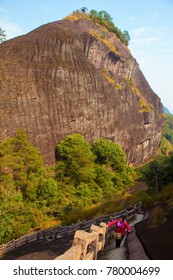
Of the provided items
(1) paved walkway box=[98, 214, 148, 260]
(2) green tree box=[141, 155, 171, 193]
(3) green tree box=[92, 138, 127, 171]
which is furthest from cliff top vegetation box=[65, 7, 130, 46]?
(1) paved walkway box=[98, 214, 148, 260]

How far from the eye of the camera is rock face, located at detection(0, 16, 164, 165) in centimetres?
3067

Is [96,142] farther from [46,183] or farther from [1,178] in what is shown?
[1,178]

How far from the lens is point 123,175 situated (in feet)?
126

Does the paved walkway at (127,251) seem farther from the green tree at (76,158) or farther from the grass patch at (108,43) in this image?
the grass patch at (108,43)

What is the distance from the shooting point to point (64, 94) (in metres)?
36.3

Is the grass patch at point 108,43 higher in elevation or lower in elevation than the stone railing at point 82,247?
higher

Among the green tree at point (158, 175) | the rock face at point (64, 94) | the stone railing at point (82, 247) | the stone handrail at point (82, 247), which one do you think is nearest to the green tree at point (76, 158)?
the rock face at point (64, 94)

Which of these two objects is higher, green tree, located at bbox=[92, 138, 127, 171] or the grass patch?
the grass patch

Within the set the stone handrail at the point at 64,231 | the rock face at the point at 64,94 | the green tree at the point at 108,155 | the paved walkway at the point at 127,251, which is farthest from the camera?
the green tree at the point at 108,155

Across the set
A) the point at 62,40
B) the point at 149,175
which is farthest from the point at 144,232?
the point at 62,40

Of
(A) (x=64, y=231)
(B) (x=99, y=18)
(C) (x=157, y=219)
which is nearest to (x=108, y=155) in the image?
(A) (x=64, y=231)

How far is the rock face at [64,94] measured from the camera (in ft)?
101

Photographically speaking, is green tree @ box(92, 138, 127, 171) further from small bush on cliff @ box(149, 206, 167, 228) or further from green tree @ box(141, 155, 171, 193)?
small bush on cliff @ box(149, 206, 167, 228)

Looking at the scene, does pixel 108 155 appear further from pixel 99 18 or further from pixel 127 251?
pixel 99 18
